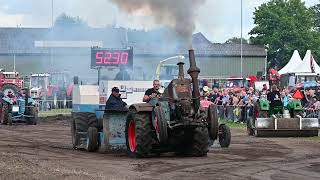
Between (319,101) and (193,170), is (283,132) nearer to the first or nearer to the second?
(319,101)

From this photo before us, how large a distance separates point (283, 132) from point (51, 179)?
12.2m

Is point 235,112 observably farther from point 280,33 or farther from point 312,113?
point 280,33

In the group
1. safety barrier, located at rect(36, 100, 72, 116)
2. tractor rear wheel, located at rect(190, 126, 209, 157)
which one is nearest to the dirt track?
tractor rear wheel, located at rect(190, 126, 209, 157)

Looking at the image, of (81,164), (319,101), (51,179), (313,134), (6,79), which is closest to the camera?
(51,179)

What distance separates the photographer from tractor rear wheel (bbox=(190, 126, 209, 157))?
14.8 m

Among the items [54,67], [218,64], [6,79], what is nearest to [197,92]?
[54,67]

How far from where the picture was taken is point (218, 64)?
2694 inches

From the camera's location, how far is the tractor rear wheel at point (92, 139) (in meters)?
16.6

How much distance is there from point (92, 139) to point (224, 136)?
302 cm

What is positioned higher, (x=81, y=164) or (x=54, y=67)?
(x=54, y=67)

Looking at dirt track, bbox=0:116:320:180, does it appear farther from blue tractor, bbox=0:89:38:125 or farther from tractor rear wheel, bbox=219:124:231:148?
blue tractor, bbox=0:89:38:125

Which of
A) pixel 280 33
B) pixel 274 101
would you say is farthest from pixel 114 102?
pixel 280 33

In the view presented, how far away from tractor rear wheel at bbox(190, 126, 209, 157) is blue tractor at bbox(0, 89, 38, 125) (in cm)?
1592

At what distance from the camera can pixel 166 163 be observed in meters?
13.6
